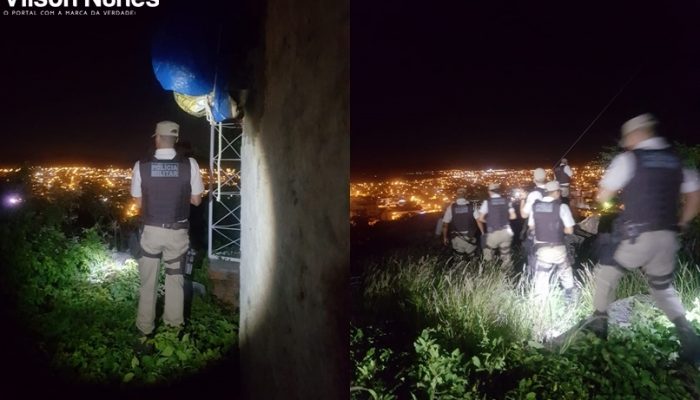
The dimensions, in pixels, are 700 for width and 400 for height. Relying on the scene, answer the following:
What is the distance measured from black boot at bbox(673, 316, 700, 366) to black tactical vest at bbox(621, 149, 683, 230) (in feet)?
2.82

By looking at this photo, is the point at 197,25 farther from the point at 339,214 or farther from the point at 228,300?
the point at 228,300

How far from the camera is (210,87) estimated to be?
318 cm

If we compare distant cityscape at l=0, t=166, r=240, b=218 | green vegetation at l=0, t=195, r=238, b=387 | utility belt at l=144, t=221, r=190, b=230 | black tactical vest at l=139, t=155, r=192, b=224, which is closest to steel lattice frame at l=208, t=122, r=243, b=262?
distant cityscape at l=0, t=166, r=240, b=218

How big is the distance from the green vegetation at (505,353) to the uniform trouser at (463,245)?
151 inches

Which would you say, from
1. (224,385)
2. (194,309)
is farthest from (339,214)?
(194,309)

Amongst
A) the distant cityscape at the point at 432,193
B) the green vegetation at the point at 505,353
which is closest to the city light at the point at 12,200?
the green vegetation at the point at 505,353

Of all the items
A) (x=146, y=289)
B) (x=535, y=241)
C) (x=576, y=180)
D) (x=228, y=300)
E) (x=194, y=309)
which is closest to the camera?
(x=146, y=289)

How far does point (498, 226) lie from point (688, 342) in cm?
478

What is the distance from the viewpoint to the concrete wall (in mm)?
1848

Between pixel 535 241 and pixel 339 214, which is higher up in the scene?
pixel 339 214

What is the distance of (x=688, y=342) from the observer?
3908 mm

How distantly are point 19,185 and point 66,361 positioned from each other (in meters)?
3.46

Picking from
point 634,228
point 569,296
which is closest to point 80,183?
point 569,296

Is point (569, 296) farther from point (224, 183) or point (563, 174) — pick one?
point (563, 174)
